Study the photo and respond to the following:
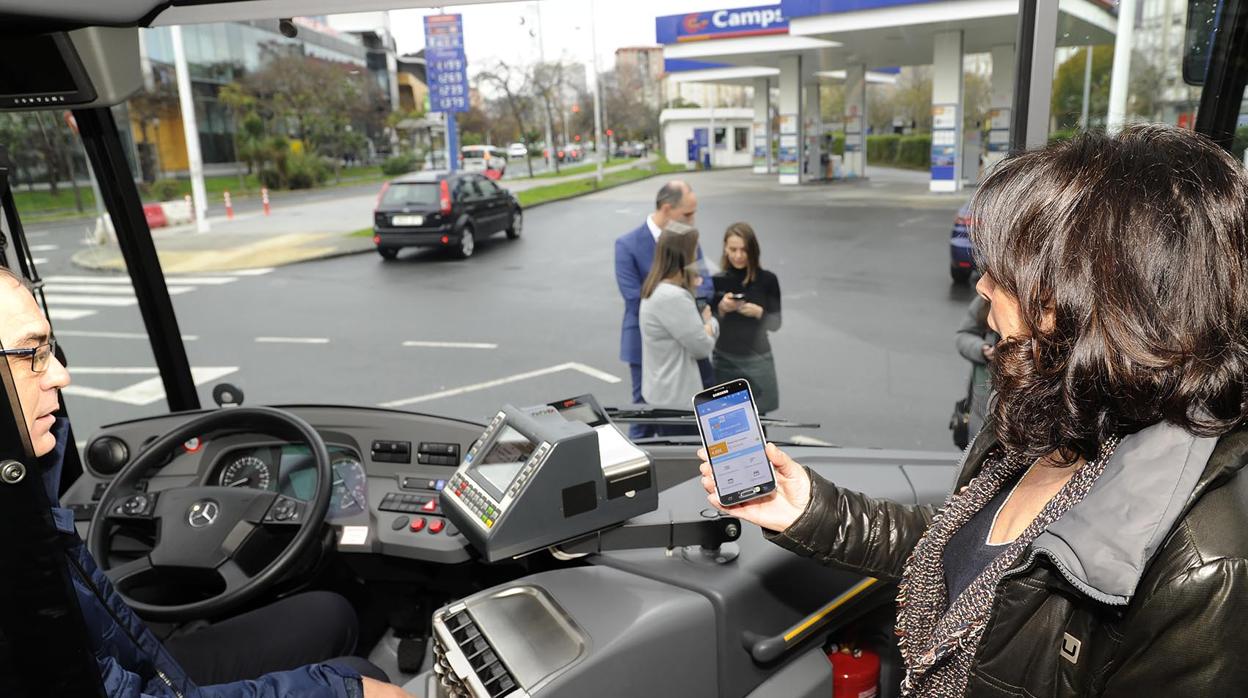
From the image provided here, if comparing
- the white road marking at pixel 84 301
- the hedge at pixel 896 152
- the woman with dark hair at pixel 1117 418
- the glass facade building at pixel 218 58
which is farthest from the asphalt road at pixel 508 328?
the hedge at pixel 896 152

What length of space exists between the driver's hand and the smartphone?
0.72 meters

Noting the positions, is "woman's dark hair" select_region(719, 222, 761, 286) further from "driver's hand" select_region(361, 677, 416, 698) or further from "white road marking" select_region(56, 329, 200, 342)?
"white road marking" select_region(56, 329, 200, 342)

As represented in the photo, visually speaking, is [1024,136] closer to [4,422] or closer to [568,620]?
[568,620]

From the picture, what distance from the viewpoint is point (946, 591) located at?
126cm

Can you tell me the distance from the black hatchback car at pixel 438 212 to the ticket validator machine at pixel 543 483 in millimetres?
6271

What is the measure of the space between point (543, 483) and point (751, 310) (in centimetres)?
228

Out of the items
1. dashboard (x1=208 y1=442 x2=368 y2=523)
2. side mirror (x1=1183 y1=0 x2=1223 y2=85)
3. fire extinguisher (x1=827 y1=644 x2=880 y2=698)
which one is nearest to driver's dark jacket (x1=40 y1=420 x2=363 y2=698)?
dashboard (x1=208 y1=442 x2=368 y2=523)

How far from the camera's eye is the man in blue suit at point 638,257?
388 cm

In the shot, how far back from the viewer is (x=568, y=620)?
152cm

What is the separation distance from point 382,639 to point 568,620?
126 centimetres

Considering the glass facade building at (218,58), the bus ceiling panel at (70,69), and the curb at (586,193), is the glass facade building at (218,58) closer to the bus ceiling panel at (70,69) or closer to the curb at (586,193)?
the bus ceiling panel at (70,69)

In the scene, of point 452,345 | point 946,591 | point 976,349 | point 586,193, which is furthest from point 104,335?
point 946,591

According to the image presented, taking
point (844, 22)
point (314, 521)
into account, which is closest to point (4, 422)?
point (314, 521)

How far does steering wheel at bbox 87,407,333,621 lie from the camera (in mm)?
1842
